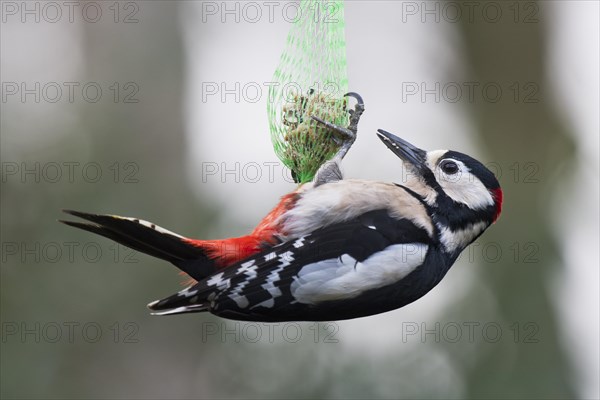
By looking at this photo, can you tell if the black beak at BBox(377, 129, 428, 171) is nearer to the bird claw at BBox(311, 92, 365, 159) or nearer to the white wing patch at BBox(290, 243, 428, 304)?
the bird claw at BBox(311, 92, 365, 159)

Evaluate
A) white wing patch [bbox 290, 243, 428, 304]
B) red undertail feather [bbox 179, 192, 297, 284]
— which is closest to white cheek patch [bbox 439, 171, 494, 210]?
white wing patch [bbox 290, 243, 428, 304]

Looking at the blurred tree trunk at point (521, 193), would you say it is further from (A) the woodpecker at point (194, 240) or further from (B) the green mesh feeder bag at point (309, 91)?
(A) the woodpecker at point (194, 240)

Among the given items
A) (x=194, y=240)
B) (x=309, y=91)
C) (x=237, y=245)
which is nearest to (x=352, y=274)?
(x=237, y=245)

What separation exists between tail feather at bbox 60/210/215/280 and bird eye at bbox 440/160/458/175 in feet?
2.92

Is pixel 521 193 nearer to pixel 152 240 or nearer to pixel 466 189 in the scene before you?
pixel 466 189

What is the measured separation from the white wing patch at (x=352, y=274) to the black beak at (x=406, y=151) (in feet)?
1.25

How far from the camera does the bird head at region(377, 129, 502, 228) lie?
388cm

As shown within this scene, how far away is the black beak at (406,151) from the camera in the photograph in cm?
399

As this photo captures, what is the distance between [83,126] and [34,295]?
109 centimetres

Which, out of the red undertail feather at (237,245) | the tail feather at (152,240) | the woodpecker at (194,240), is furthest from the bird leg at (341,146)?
the tail feather at (152,240)

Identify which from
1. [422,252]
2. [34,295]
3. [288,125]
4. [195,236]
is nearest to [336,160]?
[288,125]

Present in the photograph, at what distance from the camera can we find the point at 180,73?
702 centimetres

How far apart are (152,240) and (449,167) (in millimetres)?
1095

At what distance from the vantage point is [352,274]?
3.60m
